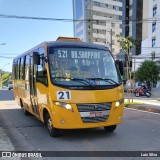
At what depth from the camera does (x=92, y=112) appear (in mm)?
7207

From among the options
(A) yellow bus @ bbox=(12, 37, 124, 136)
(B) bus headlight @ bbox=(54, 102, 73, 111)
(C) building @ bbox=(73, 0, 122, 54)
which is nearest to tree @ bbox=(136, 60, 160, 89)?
(A) yellow bus @ bbox=(12, 37, 124, 136)

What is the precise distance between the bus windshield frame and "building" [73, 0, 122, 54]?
88.6m

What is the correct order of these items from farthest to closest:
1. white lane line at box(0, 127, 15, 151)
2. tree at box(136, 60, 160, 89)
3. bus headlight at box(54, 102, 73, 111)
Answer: tree at box(136, 60, 160, 89) < bus headlight at box(54, 102, 73, 111) < white lane line at box(0, 127, 15, 151)

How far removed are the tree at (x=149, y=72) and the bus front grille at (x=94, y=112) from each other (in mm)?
29728

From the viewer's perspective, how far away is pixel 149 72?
36.0 meters

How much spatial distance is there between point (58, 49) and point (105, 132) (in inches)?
111

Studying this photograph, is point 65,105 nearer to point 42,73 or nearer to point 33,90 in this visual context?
point 42,73

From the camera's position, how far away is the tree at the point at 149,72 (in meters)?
36.0

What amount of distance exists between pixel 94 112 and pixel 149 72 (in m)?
30.1

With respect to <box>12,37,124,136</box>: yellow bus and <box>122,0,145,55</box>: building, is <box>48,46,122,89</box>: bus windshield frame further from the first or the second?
<box>122,0,145,55</box>: building

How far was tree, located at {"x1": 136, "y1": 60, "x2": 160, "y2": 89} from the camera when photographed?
36.0 meters

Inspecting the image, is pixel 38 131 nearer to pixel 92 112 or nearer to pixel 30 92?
pixel 30 92

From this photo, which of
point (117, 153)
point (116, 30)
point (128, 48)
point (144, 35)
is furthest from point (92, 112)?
point (116, 30)

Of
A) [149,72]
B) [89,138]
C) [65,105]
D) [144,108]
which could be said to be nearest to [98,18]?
[149,72]
